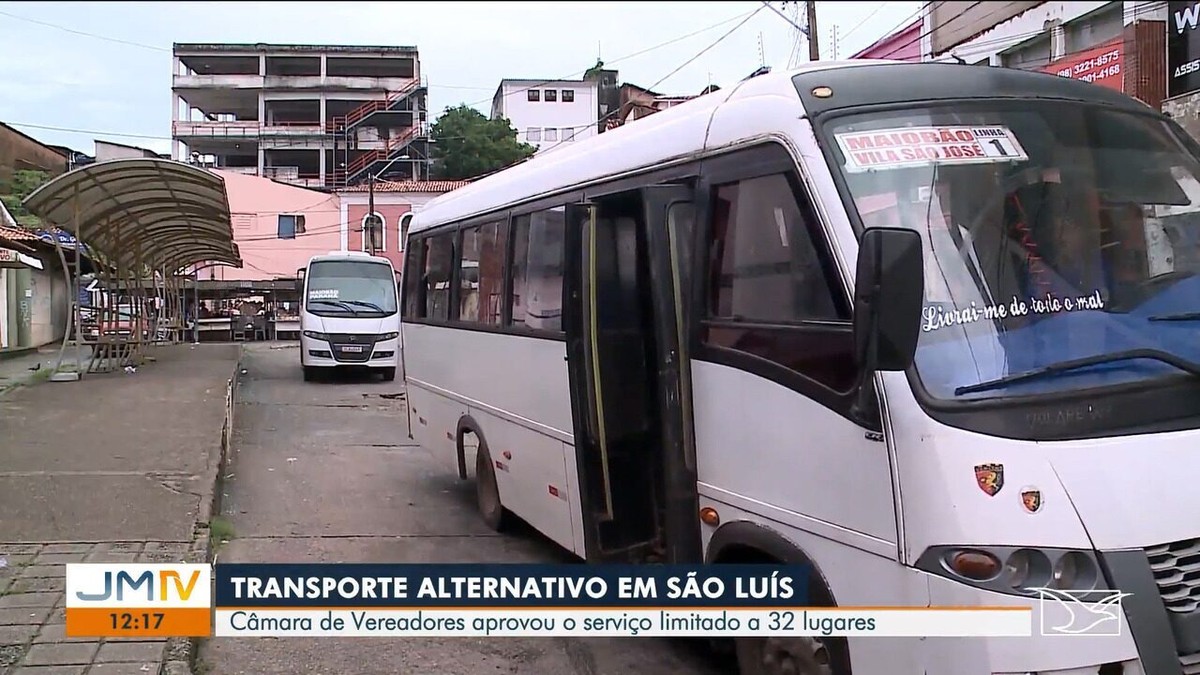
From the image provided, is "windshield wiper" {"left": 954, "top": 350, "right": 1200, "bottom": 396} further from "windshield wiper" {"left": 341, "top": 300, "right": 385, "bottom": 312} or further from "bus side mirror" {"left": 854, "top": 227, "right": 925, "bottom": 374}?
"windshield wiper" {"left": 341, "top": 300, "right": 385, "bottom": 312}

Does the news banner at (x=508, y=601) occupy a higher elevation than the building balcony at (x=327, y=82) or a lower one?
lower

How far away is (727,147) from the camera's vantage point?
14.4 feet

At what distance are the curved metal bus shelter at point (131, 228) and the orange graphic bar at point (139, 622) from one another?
10.6 m

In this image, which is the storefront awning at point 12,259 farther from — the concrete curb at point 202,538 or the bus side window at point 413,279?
the bus side window at point 413,279

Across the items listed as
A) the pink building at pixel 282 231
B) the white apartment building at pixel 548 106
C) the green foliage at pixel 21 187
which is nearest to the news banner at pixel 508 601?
the green foliage at pixel 21 187

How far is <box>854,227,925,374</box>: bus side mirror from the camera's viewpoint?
3.09m

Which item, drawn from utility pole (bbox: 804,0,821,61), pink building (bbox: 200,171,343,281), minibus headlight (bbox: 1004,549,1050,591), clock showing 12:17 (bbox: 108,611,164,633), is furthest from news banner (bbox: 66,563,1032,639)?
pink building (bbox: 200,171,343,281)

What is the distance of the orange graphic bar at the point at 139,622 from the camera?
4.59 meters

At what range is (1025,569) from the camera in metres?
3.14

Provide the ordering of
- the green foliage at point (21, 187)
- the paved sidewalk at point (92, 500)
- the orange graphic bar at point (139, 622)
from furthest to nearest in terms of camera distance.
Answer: the green foliage at point (21, 187)
the paved sidewalk at point (92, 500)
the orange graphic bar at point (139, 622)

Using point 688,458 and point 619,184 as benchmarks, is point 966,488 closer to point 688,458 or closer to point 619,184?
point 688,458

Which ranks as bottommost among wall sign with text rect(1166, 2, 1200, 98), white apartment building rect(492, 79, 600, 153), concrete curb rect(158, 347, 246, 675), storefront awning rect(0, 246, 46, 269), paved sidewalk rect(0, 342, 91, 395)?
concrete curb rect(158, 347, 246, 675)

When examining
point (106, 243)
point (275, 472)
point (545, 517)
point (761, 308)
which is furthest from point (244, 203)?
point (761, 308)

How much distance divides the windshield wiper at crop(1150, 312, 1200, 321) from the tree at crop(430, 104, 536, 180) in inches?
697
